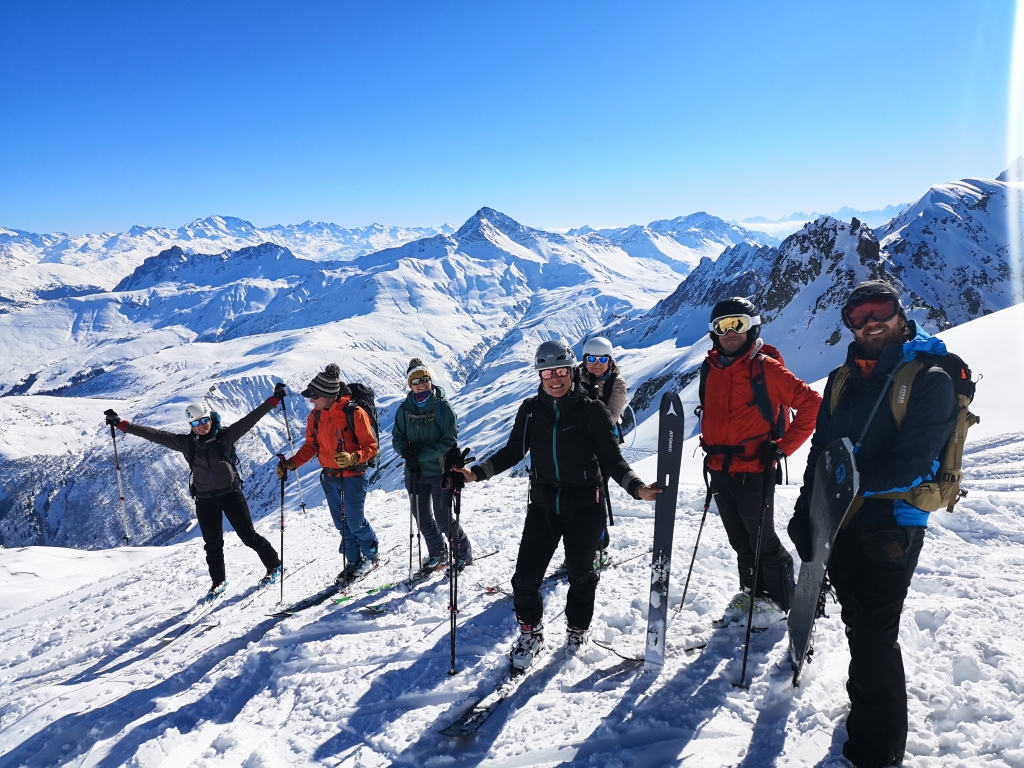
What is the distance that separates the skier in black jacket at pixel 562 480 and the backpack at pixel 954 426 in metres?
2.11

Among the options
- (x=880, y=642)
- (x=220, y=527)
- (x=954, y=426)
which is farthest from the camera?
(x=220, y=527)

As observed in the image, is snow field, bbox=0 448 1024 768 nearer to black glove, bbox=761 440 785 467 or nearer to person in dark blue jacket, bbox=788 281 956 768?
person in dark blue jacket, bbox=788 281 956 768

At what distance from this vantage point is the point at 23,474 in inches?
5994

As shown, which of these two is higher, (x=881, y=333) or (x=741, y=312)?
(x=741, y=312)

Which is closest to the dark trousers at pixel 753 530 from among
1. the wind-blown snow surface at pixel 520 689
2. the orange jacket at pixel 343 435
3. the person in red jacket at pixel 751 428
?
the person in red jacket at pixel 751 428

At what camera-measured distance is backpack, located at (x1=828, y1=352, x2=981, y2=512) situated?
11.6 feet

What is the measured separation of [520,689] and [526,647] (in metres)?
0.39

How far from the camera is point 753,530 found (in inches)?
210

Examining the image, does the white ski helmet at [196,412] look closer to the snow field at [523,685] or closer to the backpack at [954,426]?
the snow field at [523,685]

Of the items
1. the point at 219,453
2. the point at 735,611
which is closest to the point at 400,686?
the point at 735,611

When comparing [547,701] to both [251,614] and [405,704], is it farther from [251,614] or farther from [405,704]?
[251,614]

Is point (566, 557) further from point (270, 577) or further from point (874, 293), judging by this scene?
A: point (270, 577)

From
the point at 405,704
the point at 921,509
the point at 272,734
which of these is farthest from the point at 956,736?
the point at 272,734

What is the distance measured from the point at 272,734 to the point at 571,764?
2859 mm
